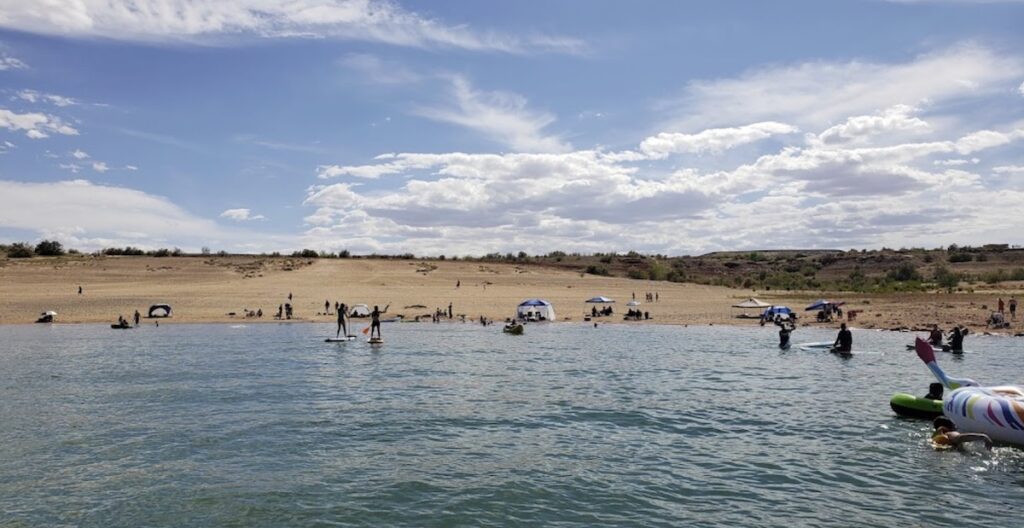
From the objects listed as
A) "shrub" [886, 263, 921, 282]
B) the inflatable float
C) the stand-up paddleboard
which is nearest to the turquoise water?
the inflatable float

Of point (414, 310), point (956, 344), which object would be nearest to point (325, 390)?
point (956, 344)

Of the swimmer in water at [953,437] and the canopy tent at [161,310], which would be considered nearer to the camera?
the swimmer in water at [953,437]

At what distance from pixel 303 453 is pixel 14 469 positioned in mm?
5189

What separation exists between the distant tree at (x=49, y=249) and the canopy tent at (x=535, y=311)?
236 feet

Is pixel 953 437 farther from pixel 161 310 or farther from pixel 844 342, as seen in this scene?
pixel 161 310

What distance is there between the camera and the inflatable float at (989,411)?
1502cm

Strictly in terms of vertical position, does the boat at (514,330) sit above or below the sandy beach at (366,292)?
below

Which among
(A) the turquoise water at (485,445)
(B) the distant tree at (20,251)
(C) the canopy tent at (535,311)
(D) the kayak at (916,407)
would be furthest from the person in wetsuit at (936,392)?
(B) the distant tree at (20,251)

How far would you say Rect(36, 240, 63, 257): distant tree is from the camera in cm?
9588

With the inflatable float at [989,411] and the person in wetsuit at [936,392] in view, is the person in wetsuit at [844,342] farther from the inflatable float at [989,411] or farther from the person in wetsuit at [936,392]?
the inflatable float at [989,411]

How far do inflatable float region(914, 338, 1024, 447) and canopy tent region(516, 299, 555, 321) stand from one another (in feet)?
128

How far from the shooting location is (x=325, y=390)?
2323 centimetres

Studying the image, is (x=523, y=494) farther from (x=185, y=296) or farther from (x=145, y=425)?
(x=185, y=296)

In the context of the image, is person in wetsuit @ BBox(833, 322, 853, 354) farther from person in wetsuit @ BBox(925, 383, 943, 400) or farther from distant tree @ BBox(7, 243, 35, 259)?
distant tree @ BBox(7, 243, 35, 259)
